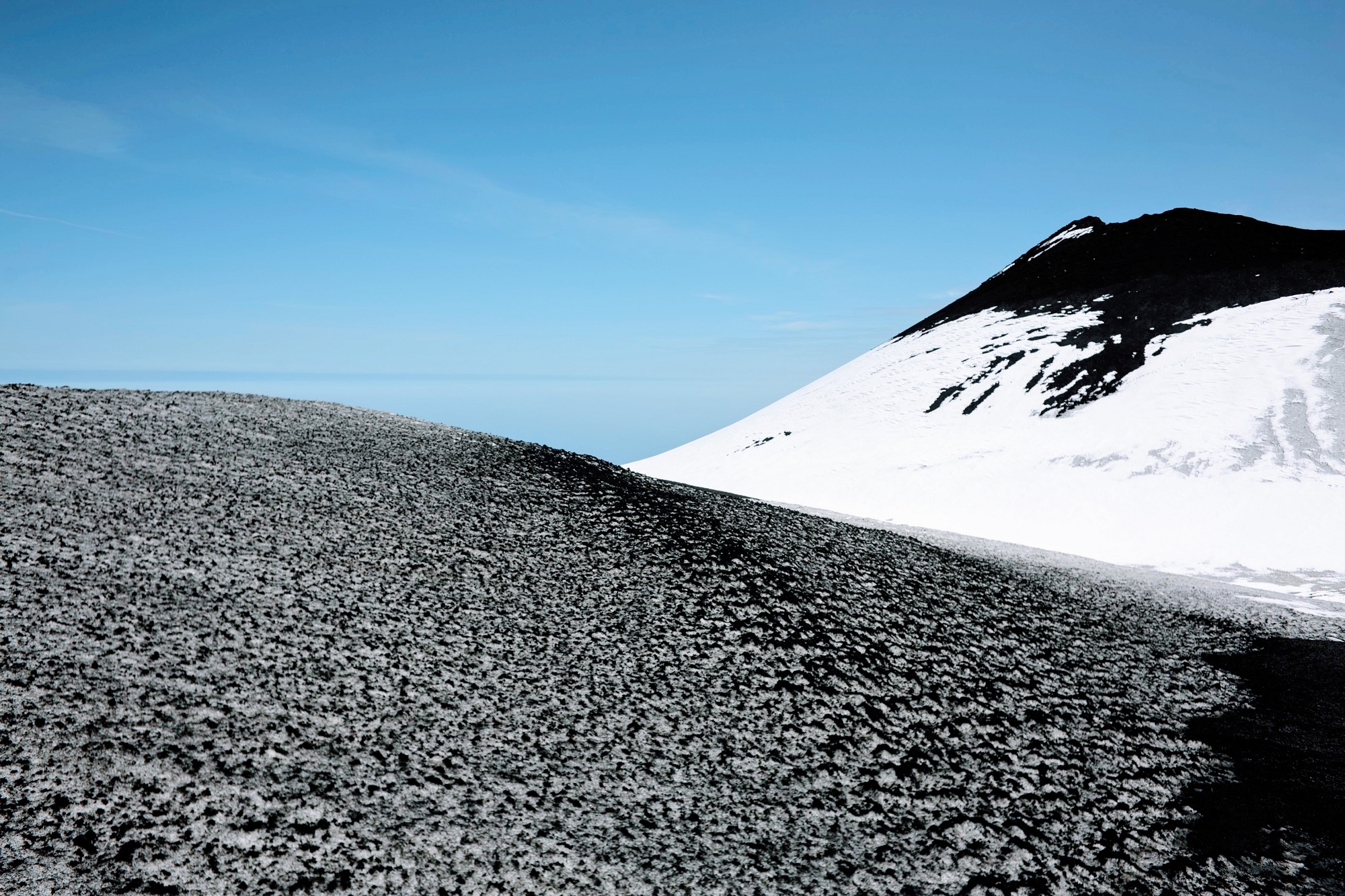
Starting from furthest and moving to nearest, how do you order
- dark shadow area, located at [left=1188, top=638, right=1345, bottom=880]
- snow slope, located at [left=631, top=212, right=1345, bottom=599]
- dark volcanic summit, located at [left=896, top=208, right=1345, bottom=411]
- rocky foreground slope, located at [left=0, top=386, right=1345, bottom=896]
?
1. dark volcanic summit, located at [left=896, top=208, right=1345, bottom=411]
2. snow slope, located at [left=631, top=212, right=1345, bottom=599]
3. dark shadow area, located at [left=1188, top=638, right=1345, bottom=880]
4. rocky foreground slope, located at [left=0, top=386, right=1345, bottom=896]

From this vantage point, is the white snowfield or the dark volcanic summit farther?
the dark volcanic summit

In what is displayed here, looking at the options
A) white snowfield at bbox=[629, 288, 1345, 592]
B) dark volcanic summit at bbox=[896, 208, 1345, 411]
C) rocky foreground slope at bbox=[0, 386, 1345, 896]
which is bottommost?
rocky foreground slope at bbox=[0, 386, 1345, 896]

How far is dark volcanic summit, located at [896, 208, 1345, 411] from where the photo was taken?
3441cm

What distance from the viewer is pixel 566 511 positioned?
1164 cm

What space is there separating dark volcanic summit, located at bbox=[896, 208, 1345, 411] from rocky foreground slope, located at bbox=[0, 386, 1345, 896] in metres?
25.0

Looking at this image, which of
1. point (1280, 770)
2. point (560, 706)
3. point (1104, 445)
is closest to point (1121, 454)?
point (1104, 445)

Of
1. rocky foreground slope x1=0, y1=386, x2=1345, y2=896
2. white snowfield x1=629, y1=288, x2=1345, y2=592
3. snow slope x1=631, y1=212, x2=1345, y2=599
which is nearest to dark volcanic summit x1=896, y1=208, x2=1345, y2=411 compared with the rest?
snow slope x1=631, y1=212, x2=1345, y2=599

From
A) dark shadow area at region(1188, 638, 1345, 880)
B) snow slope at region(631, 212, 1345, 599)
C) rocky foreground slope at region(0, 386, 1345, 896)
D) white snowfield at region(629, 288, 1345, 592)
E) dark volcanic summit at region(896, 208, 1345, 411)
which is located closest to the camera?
rocky foreground slope at region(0, 386, 1345, 896)

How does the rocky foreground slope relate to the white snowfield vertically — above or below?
below

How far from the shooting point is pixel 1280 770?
7.91 meters

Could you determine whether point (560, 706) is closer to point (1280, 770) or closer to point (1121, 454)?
point (1280, 770)

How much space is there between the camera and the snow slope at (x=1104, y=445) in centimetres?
2409

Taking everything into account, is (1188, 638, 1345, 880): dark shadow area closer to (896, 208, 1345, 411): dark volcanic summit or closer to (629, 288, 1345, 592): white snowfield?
(629, 288, 1345, 592): white snowfield

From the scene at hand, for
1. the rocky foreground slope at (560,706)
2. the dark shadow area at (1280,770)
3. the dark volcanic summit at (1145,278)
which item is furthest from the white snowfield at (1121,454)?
the rocky foreground slope at (560,706)
